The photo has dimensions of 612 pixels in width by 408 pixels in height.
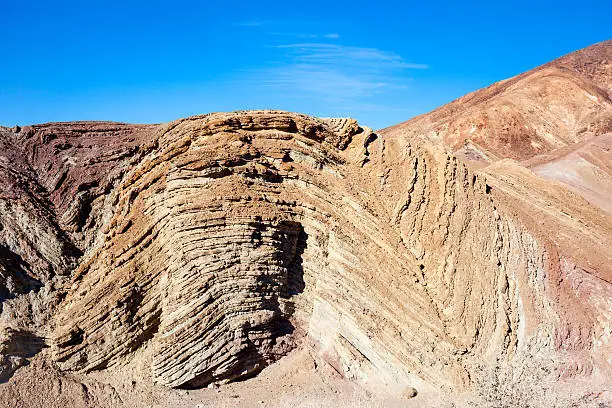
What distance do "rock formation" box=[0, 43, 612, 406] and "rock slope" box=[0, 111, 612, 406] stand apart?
0.13 feet

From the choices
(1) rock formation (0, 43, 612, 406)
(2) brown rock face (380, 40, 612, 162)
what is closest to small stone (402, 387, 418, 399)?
(1) rock formation (0, 43, 612, 406)

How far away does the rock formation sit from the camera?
11.5 metres

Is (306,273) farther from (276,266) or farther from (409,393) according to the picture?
(409,393)

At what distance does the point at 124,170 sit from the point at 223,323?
5465mm

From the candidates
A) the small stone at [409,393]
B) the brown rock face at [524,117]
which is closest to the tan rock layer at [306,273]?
the small stone at [409,393]

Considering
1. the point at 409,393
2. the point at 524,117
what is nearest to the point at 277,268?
the point at 409,393

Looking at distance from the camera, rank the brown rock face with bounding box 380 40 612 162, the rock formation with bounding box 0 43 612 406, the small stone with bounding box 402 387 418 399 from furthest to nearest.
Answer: the brown rock face with bounding box 380 40 612 162 → the rock formation with bounding box 0 43 612 406 → the small stone with bounding box 402 387 418 399

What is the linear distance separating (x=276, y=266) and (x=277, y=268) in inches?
2.4

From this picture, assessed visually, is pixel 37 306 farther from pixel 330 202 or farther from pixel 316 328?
pixel 330 202

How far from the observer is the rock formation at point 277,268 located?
11.5 m

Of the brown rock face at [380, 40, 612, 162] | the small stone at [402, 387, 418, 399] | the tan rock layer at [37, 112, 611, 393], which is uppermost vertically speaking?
the brown rock face at [380, 40, 612, 162]

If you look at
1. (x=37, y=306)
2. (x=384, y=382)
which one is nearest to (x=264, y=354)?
(x=384, y=382)

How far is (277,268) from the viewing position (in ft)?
40.2

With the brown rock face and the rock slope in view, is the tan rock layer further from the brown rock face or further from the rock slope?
the brown rock face
